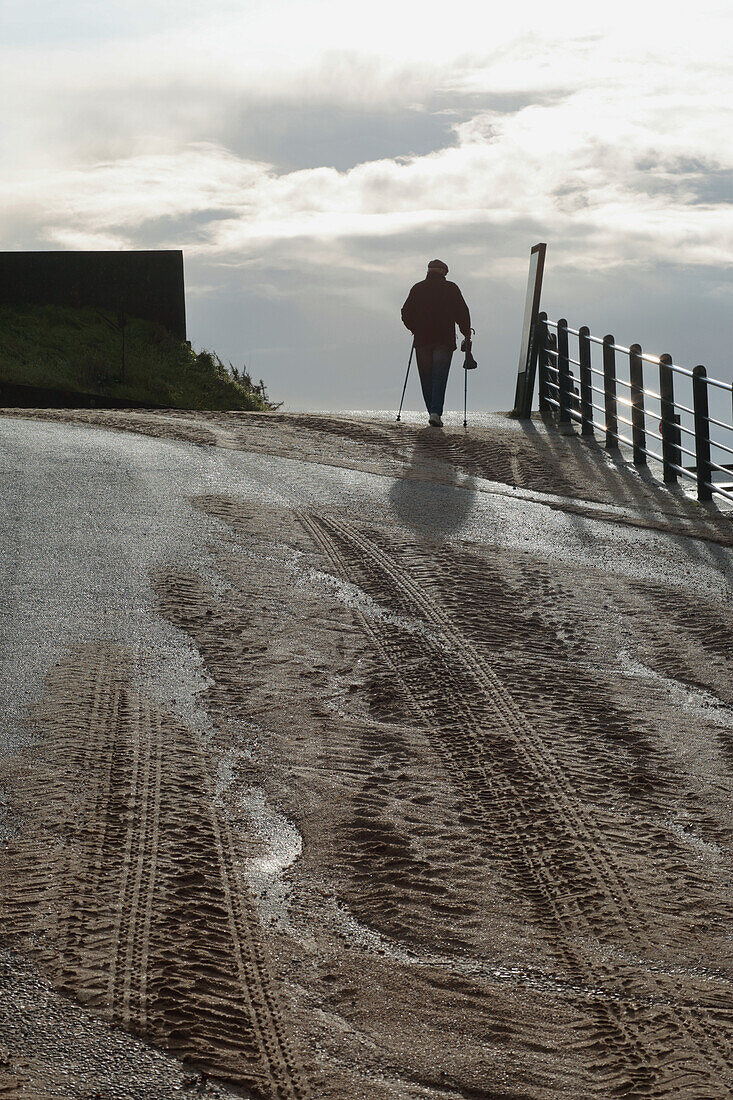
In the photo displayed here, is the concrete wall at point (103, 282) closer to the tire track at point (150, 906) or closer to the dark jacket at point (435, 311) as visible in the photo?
the dark jacket at point (435, 311)

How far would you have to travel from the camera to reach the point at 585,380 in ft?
46.2

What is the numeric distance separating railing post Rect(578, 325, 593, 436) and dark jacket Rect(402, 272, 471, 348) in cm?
154

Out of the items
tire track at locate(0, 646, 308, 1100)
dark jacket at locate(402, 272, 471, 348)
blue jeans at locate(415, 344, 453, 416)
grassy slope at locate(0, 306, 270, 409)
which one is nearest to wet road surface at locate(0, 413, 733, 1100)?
tire track at locate(0, 646, 308, 1100)

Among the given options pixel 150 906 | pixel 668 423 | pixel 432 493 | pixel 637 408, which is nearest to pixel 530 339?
pixel 637 408

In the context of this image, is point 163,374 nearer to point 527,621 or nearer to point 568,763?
point 527,621

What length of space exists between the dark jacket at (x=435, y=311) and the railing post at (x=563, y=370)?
5.55 ft

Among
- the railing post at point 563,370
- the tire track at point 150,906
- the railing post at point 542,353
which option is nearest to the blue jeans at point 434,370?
the railing post at point 563,370

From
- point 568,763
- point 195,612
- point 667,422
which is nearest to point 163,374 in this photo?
point 667,422

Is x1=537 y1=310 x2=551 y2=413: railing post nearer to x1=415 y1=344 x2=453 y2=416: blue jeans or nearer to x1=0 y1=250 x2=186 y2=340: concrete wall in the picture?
x1=415 y1=344 x2=453 y2=416: blue jeans

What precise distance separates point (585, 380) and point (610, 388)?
69 centimetres

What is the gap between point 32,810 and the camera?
3.89 metres

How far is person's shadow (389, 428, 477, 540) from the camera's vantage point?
8.66m

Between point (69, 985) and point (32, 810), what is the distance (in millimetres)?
1038

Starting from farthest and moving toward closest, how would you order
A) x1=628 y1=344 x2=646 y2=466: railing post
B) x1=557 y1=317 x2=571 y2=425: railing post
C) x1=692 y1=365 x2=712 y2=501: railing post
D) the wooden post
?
1. the wooden post
2. x1=557 y1=317 x2=571 y2=425: railing post
3. x1=628 y1=344 x2=646 y2=466: railing post
4. x1=692 y1=365 x2=712 y2=501: railing post
